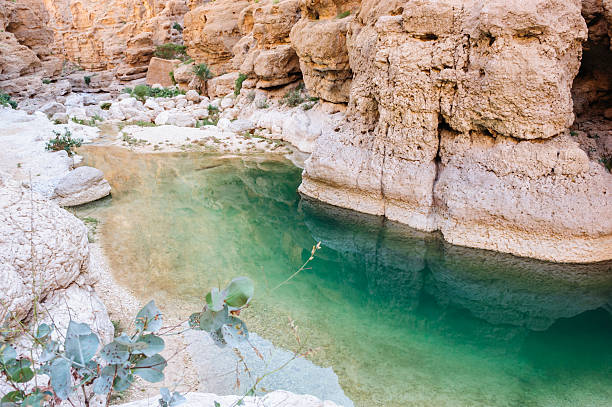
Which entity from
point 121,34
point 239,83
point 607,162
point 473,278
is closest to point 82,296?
point 473,278

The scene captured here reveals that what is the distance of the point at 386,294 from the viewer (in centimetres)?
749

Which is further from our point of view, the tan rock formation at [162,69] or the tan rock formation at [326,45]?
the tan rock formation at [162,69]

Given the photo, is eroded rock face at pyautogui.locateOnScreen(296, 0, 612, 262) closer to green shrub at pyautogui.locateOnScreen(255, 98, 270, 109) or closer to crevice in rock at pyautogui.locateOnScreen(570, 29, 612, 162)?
crevice in rock at pyautogui.locateOnScreen(570, 29, 612, 162)

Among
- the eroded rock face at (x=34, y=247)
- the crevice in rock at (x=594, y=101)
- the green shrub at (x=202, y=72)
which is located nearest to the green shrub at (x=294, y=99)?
the green shrub at (x=202, y=72)

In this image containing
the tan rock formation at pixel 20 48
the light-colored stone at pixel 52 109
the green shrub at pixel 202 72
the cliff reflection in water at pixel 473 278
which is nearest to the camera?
the cliff reflection in water at pixel 473 278

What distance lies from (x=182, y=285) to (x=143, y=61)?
108ft

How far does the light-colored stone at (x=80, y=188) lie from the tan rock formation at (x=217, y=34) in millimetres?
19080

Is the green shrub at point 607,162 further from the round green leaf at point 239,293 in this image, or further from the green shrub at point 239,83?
the green shrub at point 239,83

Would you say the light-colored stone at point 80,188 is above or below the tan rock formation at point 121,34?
below

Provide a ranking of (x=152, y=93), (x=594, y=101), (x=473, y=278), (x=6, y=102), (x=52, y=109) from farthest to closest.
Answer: (x=152, y=93) → (x=6, y=102) → (x=52, y=109) → (x=594, y=101) → (x=473, y=278)

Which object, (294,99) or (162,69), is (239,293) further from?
(162,69)

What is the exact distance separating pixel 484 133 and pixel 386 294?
14.3 ft

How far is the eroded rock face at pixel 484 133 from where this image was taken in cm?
764

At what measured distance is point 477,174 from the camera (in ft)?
28.3
